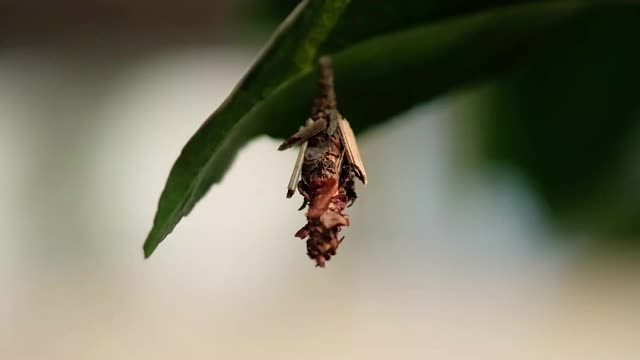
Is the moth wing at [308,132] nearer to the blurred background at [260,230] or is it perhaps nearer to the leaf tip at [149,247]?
the leaf tip at [149,247]

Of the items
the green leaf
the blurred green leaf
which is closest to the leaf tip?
the green leaf

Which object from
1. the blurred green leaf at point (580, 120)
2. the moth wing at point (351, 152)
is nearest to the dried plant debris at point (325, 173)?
the moth wing at point (351, 152)

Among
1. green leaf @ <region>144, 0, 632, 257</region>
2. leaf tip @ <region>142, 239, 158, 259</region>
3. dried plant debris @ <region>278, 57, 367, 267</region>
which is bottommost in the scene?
leaf tip @ <region>142, 239, 158, 259</region>

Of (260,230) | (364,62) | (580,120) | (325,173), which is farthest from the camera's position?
(260,230)

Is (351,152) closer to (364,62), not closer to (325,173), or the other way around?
(325,173)

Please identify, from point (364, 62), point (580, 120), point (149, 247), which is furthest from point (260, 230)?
point (149, 247)

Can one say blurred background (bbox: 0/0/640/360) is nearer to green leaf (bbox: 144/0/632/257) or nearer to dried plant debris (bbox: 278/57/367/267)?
green leaf (bbox: 144/0/632/257)
